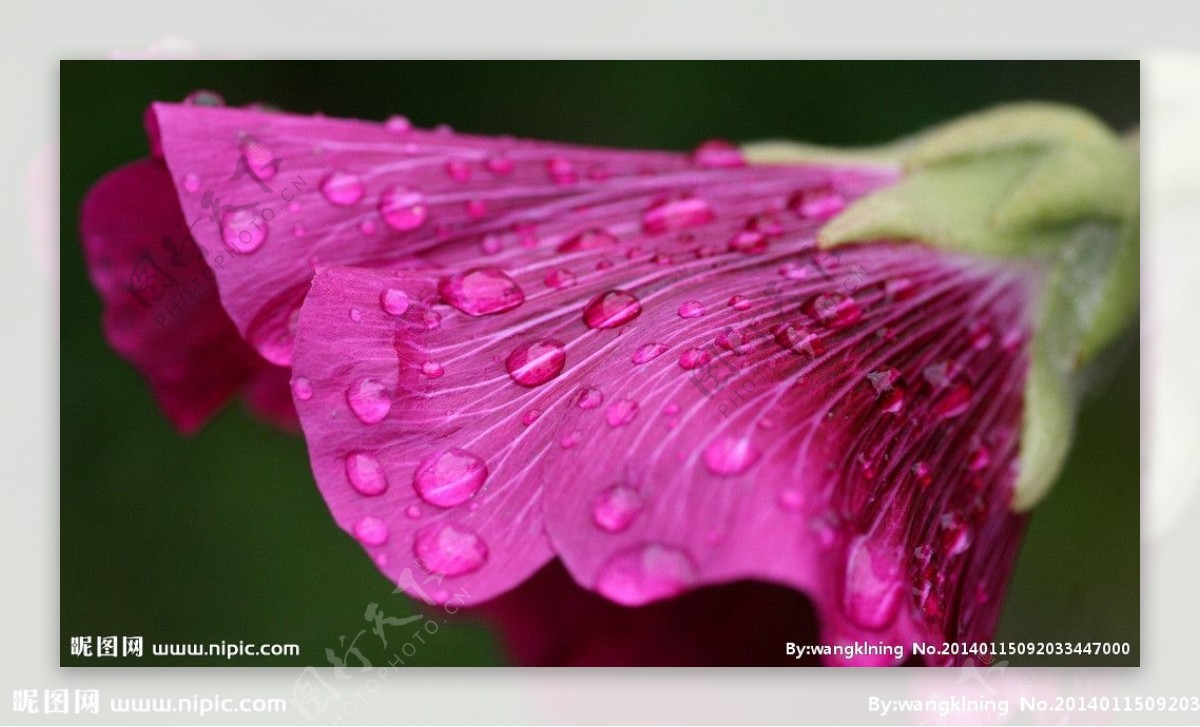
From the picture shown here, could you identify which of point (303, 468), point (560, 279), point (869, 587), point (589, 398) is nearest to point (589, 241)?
point (560, 279)

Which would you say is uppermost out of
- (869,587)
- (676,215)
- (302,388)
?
(676,215)

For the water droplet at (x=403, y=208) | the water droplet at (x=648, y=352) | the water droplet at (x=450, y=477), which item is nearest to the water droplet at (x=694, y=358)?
the water droplet at (x=648, y=352)

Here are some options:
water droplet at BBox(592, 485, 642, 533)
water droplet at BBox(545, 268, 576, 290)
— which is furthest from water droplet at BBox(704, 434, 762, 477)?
water droplet at BBox(545, 268, 576, 290)

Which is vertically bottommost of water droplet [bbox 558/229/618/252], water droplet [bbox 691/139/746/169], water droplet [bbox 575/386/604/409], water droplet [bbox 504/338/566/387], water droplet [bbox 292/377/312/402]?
water droplet [bbox 575/386/604/409]

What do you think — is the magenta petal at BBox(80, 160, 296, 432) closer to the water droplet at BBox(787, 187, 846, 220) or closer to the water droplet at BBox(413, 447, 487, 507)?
the water droplet at BBox(413, 447, 487, 507)

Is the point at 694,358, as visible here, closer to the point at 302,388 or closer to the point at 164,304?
the point at 302,388

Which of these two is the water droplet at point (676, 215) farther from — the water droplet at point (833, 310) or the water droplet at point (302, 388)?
the water droplet at point (302, 388)
